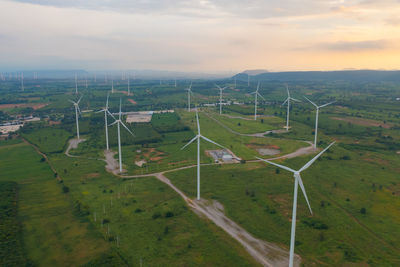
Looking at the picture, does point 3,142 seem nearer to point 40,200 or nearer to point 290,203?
point 40,200

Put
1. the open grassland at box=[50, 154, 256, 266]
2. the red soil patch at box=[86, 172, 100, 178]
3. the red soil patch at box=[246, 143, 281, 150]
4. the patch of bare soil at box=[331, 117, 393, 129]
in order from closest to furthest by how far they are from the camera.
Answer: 1. the open grassland at box=[50, 154, 256, 266]
2. the red soil patch at box=[86, 172, 100, 178]
3. the red soil patch at box=[246, 143, 281, 150]
4. the patch of bare soil at box=[331, 117, 393, 129]

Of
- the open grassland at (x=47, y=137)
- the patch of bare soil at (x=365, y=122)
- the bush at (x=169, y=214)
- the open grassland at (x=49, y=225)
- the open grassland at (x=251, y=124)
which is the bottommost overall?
the open grassland at (x=49, y=225)

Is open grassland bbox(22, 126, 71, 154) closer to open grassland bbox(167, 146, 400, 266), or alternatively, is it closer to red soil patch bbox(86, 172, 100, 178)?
red soil patch bbox(86, 172, 100, 178)

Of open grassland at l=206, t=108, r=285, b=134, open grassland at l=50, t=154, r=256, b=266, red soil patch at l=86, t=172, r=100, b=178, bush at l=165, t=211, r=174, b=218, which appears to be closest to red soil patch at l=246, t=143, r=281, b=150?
open grassland at l=206, t=108, r=285, b=134

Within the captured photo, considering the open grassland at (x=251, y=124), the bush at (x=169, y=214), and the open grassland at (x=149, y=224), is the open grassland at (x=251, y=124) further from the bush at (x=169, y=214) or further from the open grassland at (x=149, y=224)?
the bush at (x=169, y=214)

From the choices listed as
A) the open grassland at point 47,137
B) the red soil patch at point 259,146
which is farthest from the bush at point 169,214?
the open grassland at point 47,137

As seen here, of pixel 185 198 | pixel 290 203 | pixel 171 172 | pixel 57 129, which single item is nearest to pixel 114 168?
pixel 171 172

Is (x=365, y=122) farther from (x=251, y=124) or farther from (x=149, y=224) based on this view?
(x=149, y=224)
